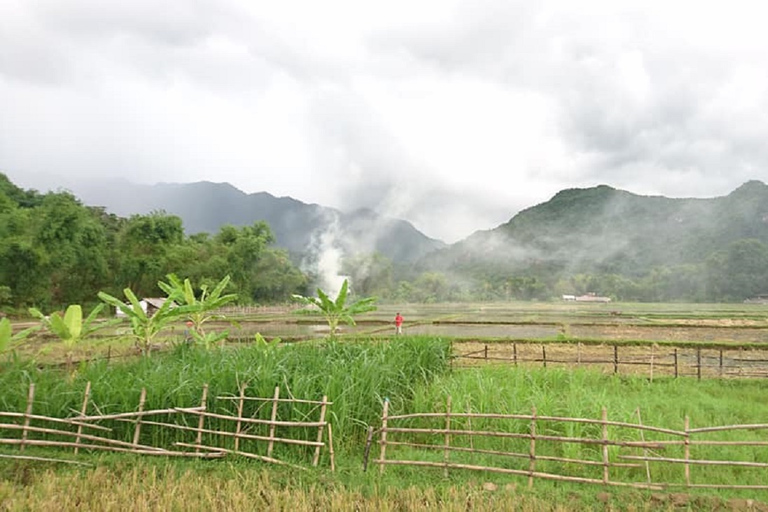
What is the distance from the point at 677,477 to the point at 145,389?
216 inches

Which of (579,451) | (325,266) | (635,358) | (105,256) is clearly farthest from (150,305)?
(325,266)

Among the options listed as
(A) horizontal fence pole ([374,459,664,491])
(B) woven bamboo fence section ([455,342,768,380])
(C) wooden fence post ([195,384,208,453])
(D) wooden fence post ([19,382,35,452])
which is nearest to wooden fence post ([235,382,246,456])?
(C) wooden fence post ([195,384,208,453])

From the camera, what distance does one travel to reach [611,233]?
349 feet

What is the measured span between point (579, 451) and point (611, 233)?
113255 millimetres

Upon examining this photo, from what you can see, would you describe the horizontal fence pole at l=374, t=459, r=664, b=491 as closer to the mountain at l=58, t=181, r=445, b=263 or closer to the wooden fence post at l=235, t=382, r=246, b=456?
the wooden fence post at l=235, t=382, r=246, b=456

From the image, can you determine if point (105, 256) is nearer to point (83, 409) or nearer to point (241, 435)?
point (83, 409)

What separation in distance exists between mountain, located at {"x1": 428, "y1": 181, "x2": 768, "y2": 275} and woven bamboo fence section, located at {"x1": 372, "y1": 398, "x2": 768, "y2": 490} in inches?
3496

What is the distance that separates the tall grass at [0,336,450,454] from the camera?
5141 millimetres

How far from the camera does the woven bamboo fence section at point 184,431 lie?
15.4ft

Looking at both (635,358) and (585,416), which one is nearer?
(585,416)

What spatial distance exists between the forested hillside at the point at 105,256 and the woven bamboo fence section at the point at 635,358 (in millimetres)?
29575

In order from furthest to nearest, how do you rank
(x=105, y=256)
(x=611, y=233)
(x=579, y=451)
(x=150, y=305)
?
(x=611, y=233) < (x=105, y=256) < (x=150, y=305) < (x=579, y=451)

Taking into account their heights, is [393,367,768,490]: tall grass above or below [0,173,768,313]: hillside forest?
below

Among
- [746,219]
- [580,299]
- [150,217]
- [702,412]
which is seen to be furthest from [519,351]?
[746,219]
